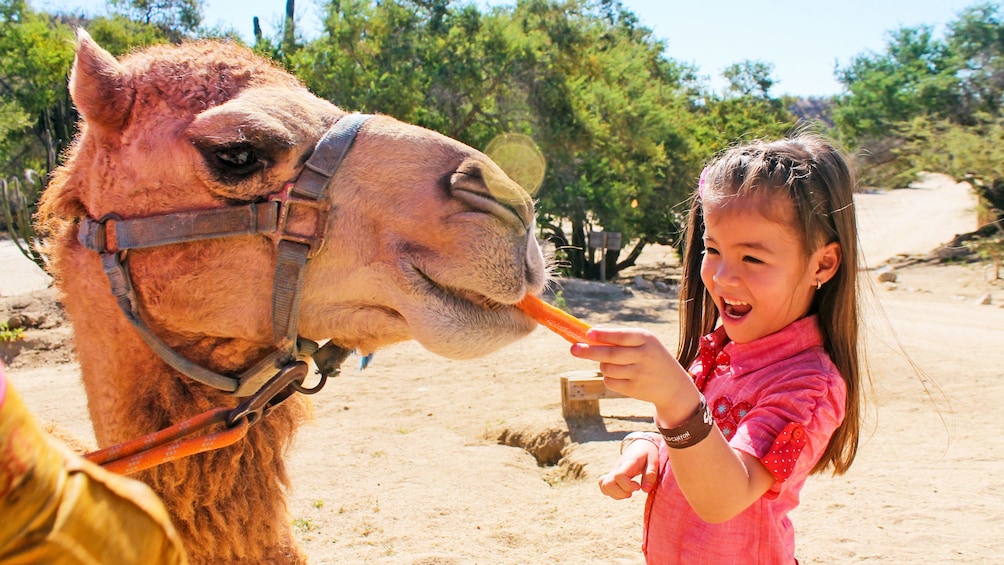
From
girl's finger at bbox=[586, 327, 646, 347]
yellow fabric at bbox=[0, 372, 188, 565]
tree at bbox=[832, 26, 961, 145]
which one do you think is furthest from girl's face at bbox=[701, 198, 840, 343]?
tree at bbox=[832, 26, 961, 145]

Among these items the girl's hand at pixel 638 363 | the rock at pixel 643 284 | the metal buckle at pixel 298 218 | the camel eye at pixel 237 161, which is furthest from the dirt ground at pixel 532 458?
the rock at pixel 643 284

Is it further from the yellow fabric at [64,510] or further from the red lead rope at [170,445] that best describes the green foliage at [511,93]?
the yellow fabric at [64,510]

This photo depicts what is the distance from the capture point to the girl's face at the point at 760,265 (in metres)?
1.83

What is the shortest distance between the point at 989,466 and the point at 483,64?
11.2m

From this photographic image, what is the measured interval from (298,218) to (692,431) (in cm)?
111

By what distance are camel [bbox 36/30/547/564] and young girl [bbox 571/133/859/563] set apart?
520 mm

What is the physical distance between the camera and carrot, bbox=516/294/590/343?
180 centimetres

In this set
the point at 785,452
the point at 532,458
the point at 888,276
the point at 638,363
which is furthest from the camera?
the point at 888,276

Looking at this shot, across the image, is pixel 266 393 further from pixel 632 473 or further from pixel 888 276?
pixel 888 276

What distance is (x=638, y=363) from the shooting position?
140 cm

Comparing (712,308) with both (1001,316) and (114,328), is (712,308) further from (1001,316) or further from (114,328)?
(1001,316)

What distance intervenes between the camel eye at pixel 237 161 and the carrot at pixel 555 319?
77 centimetres

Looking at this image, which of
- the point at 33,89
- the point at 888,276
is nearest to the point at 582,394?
the point at 888,276

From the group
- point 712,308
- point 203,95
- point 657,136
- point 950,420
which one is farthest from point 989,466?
point 657,136
